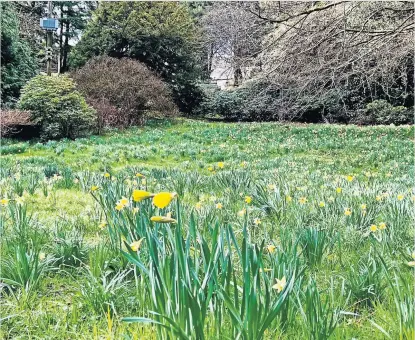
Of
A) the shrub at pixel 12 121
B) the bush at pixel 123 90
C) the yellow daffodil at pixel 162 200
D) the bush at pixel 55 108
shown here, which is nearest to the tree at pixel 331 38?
the yellow daffodil at pixel 162 200

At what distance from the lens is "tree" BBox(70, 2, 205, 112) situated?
808 inches

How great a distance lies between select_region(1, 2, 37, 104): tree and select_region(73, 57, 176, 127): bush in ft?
6.54

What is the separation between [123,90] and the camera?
1581cm

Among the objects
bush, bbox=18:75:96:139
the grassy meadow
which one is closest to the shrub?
bush, bbox=18:75:96:139

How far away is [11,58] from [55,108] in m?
4.88

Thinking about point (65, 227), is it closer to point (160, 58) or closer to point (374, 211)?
point (374, 211)

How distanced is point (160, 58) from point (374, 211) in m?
20.2

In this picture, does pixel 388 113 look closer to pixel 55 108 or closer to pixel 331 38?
pixel 331 38

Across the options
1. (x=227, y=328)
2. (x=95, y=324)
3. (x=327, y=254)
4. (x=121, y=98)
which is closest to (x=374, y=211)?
(x=327, y=254)

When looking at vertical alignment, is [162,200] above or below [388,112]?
below

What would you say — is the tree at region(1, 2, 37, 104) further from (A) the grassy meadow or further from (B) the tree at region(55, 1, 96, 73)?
(A) the grassy meadow

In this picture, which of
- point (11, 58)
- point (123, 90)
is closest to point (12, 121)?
point (11, 58)

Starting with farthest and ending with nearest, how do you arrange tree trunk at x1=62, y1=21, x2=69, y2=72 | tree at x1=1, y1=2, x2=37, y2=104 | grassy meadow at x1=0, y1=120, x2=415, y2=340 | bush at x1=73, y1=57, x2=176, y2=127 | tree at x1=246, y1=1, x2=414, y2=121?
tree trunk at x1=62, y1=21, x2=69, y2=72 → bush at x1=73, y1=57, x2=176, y2=127 → tree at x1=1, y1=2, x2=37, y2=104 → tree at x1=246, y1=1, x2=414, y2=121 → grassy meadow at x1=0, y1=120, x2=415, y2=340

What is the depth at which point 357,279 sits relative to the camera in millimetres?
1552
